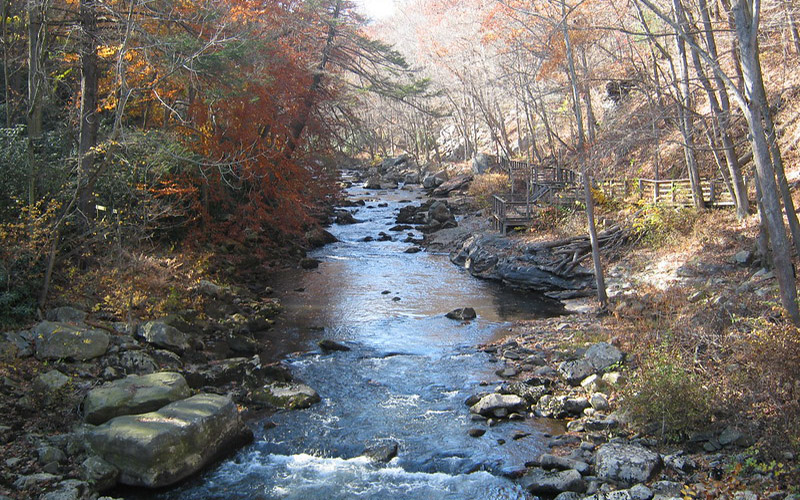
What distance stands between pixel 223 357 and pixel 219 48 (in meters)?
7.60

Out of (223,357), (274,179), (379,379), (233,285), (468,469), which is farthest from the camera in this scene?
(274,179)

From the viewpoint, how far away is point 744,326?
10.0 meters

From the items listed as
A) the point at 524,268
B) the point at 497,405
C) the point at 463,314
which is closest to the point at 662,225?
the point at 524,268

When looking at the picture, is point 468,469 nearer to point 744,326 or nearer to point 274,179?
point 744,326

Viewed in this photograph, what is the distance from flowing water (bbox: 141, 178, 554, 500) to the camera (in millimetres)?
7887

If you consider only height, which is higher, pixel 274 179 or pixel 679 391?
pixel 274 179

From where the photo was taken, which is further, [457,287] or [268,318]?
[457,287]

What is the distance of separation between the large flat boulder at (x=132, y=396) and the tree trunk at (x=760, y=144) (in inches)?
373

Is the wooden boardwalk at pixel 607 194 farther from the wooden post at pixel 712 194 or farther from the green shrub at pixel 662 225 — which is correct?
the green shrub at pixel 662 225

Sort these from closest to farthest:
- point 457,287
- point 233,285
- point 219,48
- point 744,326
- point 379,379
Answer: point 744,326, point 379,379, point 219,48, point 233,285, point 457,287

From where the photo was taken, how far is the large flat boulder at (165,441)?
759 cm

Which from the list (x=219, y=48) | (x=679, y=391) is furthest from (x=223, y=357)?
(x=679, y=391)

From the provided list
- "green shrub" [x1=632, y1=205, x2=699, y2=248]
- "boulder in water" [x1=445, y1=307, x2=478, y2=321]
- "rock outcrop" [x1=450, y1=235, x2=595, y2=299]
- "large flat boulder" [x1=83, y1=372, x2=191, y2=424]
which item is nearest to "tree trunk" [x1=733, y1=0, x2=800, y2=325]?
"boulder in water" [x1=445, y1=307, x2=478, y2=321]

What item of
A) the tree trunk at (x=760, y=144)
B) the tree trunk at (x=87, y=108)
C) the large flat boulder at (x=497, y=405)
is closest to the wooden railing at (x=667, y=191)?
the tree trunk at (x=760, y=144)
